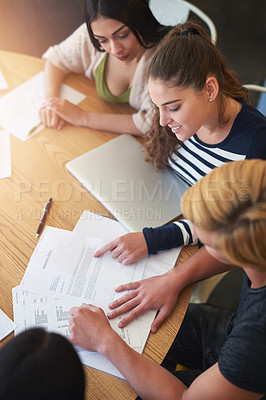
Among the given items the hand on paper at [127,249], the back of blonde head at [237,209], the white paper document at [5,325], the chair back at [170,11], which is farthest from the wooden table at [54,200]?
the chair back at [170,11]

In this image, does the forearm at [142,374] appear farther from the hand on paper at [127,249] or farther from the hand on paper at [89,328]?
the hand on paper at [127,249]

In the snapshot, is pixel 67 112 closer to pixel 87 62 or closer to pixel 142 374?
pixel 87 62

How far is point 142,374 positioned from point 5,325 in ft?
1.15

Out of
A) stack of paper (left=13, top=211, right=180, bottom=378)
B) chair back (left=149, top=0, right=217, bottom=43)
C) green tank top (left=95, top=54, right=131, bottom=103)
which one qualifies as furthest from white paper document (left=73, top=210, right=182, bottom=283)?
chair back (left=149, top=0, right=217, bottom=43)

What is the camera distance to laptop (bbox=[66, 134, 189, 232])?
1.21 meters

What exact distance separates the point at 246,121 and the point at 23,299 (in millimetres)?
790

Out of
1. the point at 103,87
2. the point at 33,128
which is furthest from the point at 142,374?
the point at 103,87

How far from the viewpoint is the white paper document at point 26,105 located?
4.66ft

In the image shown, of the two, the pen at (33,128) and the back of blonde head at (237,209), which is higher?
the back of blonde head at (237,209)

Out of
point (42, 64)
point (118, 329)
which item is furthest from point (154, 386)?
point (42, 64)

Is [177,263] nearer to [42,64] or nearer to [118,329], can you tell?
[118,329]

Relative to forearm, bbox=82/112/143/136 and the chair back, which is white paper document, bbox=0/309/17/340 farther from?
the chair back

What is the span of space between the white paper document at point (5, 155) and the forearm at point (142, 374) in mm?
667

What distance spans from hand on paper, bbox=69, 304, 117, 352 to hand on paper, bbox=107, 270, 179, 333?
36mm
